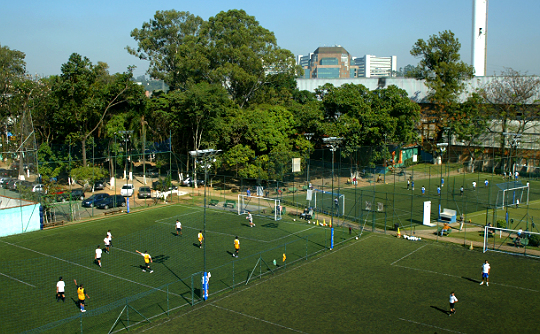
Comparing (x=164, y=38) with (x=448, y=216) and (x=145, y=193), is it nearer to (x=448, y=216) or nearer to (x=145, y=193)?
(x=145, y=193)

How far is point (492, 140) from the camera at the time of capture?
59.7 meters

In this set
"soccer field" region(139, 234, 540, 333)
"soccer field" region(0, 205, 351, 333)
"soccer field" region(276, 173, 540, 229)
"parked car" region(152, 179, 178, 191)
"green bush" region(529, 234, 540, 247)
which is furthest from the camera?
"parked car" region(152, 179, 178, 191)

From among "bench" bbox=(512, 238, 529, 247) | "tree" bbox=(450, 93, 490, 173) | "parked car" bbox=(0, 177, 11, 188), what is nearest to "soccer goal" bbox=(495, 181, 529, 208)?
"bench" bbox=(512, 238, 529, 247)

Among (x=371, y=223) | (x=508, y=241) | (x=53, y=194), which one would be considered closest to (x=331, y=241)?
(x=371, y=223)

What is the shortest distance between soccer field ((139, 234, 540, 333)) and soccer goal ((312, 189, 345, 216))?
30.0 feet

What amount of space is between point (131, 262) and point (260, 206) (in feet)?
50.7

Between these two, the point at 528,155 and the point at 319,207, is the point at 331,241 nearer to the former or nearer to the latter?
the point at 319,207

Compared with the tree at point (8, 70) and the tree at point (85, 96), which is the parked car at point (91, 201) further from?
the tree at point (8, 70)

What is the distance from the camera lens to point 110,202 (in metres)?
39.7

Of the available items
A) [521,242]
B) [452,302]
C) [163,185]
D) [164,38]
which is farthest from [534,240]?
[164,38]

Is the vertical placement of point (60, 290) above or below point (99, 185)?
below

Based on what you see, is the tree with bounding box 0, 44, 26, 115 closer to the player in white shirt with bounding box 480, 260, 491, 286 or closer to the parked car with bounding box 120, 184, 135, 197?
the parked car with bounding box 120, 184, 135, 197

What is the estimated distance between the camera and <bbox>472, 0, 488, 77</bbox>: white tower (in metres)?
83.4

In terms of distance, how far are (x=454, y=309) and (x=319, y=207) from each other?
1944 cm
